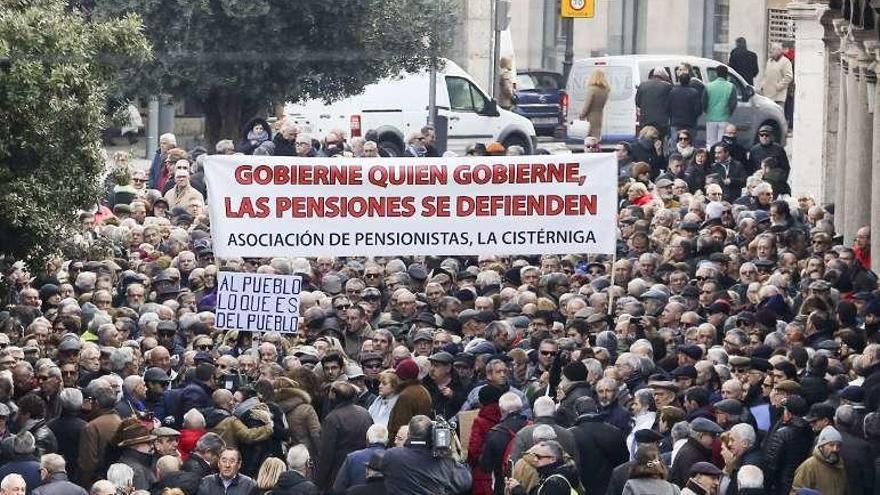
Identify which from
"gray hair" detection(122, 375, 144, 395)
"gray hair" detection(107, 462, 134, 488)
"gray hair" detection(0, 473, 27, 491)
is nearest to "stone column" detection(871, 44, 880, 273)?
"gray hair" detection(122, 375, 144, 395)

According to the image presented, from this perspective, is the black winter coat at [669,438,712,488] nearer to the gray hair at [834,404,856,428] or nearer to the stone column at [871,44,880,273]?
the gray hair at [834,404,856,428]

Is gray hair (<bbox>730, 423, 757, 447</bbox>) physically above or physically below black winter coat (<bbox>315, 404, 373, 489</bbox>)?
above

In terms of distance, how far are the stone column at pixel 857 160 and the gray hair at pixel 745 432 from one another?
419 inches

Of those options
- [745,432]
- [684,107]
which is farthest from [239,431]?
[684,107]

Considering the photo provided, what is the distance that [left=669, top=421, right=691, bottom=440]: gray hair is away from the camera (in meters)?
18.0

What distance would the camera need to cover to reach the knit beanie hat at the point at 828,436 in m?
17.4

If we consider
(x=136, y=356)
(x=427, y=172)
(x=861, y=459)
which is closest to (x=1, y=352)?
(x=136, y=356)

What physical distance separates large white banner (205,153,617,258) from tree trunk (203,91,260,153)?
12505 mm

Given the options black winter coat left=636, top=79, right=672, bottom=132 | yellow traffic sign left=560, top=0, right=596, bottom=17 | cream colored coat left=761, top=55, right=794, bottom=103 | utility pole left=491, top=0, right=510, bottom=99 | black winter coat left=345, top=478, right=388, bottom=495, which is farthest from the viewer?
yellow traffic sign left=560, top=0, right=596, bottom=17

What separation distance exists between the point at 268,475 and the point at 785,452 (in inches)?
125

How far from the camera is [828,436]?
17.4 meters

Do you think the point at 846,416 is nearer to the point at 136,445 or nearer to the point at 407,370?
the point at 407,370

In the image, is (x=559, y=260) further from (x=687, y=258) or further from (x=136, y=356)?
(x=136, y=356)

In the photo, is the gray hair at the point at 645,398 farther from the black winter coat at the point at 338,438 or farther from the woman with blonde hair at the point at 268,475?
the woman with blonde hair at the point at 268,475
